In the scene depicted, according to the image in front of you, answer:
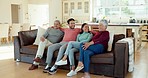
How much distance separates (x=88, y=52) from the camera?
3619 millimetres

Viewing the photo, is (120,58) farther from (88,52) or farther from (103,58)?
(88,52)

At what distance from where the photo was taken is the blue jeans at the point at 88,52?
11.8 ft

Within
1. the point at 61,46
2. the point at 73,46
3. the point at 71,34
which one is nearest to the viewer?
the point at 73,46

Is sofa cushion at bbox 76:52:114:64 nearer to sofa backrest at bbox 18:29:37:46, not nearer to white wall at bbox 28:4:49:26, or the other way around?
sofa backrest at bbox 18:29:37:46

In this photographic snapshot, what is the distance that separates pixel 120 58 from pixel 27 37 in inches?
96.8

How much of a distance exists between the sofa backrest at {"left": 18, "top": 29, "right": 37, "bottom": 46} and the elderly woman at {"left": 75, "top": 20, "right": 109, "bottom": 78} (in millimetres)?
1730

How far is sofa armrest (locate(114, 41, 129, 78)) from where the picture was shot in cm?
345

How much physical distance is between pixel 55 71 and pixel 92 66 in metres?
0.76

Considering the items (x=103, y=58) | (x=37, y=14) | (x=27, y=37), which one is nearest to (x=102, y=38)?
(x=103, y=58)

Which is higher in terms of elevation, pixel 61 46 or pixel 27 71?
pixel 61 46

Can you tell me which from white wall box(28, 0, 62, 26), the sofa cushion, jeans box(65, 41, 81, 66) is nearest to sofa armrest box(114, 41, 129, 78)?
the sofa cushion

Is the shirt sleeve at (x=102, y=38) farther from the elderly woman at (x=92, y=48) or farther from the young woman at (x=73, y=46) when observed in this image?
the young woman at (x=73, y=46)

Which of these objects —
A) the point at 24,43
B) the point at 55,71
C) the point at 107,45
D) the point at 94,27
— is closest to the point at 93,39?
the point at 107,45

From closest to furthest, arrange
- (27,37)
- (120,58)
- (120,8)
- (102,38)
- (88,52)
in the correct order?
(120,58) < (88,52) < (102,38) < (27,37) < (120,8)
